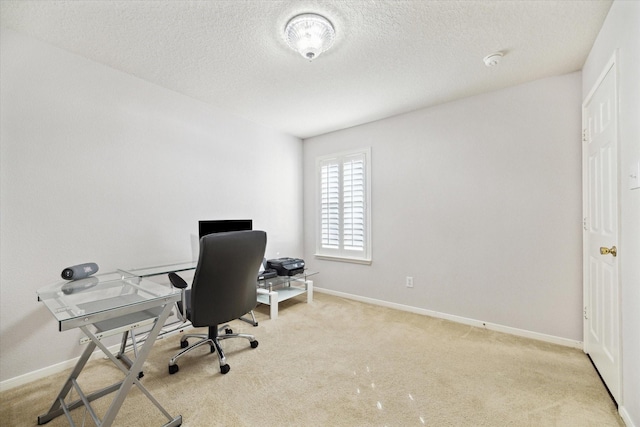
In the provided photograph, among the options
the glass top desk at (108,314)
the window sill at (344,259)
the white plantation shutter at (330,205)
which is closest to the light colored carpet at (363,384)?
the glass top desk at (108,314)

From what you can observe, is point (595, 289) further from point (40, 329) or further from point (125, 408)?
point (40, 329)

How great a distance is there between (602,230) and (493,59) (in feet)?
4.99

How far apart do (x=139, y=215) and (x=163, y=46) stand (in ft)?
4.81

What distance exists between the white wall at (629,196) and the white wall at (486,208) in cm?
95

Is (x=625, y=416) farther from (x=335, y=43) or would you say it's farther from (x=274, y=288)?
(x=274, y=288)

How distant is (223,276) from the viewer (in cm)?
198

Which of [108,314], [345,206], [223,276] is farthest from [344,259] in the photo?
[108,314]

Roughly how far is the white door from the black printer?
2846 mm

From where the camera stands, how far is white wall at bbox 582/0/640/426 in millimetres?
1351

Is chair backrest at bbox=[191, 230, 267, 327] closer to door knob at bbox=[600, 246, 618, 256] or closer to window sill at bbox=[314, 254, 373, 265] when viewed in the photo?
window sill at bbox=[314, 254, 373, 265]

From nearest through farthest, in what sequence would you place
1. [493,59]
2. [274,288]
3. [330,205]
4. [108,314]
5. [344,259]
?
[108,314] → [493,59] → [274,288] → [344,259] → [330,205]

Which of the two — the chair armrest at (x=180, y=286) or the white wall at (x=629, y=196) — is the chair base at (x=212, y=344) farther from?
the white wall at (x=629, y=196)

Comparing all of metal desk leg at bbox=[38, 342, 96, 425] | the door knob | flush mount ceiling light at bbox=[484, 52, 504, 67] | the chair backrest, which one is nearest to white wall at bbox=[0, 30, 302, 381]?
metal desk leg at bbox=[38, 342, 96, 425]

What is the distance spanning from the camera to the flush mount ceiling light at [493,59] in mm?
2128
